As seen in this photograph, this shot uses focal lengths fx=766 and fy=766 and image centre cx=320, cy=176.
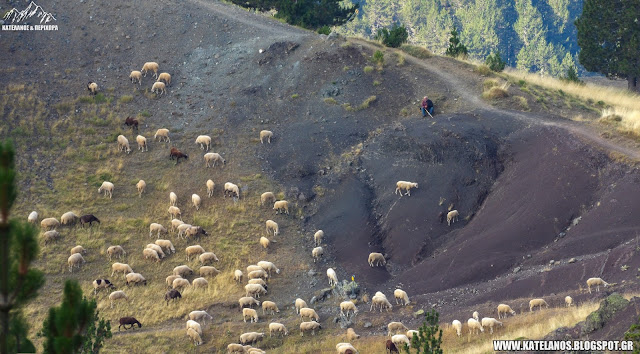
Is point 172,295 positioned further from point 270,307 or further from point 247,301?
point 270,307

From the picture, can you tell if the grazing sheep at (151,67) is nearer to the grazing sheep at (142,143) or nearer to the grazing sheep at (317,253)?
the grazing sheep at (142,143)

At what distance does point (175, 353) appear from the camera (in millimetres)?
25891

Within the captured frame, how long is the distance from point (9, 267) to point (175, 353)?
17.2 metres

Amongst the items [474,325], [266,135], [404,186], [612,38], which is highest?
[612,38]

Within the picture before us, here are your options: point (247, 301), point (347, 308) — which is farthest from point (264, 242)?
point (347, 308)

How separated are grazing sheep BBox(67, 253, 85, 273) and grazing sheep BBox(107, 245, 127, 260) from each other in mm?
1119

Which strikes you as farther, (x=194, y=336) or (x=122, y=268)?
(x=122, y=268)

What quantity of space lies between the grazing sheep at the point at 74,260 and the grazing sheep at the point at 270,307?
8415 millimetres

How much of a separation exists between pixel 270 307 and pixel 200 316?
2529 millimetres

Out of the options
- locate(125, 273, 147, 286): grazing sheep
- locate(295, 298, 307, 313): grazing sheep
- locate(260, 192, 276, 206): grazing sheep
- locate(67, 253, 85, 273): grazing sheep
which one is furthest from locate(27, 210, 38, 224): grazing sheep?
locate(295, 298, 307, 313): grazing sheep

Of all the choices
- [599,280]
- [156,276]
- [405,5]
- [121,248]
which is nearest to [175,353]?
[156,276]

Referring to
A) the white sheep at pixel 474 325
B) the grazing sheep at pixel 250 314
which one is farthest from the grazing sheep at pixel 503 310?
the grazing sheep at pixel 250 314

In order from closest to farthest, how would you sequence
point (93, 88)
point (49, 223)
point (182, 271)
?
point (182, 271)
point (49, 223)
point (93, 88)

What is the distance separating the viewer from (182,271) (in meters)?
30.3
